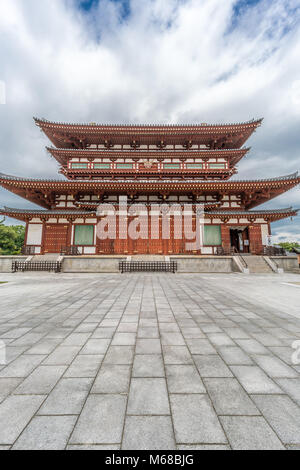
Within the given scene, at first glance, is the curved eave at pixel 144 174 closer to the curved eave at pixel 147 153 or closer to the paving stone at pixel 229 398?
the curved eave at pixel 147 153

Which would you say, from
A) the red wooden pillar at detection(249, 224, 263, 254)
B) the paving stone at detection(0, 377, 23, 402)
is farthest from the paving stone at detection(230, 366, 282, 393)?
the red wooden pillar at detection(249, 224, 263, 254)

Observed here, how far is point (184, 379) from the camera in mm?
1826

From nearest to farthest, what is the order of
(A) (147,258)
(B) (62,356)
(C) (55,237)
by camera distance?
1. (B) (62,356)
2. (A) (147,258)
3. (C) (55,237)

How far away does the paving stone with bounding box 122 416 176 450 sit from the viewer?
45.5 inches

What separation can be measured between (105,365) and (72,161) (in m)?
19.0

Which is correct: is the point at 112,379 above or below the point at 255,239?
below

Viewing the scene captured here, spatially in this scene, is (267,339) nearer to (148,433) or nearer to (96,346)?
(148,433)

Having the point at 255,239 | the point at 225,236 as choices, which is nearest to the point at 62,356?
the point at 225,236

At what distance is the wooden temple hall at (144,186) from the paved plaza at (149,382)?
41.2 feet

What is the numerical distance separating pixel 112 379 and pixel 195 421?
863 mm

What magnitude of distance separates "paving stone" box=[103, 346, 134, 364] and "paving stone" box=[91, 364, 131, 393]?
9 centimetres

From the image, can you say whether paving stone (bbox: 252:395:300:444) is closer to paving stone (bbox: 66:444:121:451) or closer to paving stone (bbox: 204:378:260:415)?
paving stone (bbox: 204:378:260:415)

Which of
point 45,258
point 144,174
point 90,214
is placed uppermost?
point 144,174

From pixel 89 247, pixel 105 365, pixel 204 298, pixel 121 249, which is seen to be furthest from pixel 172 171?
pixel 105 365
